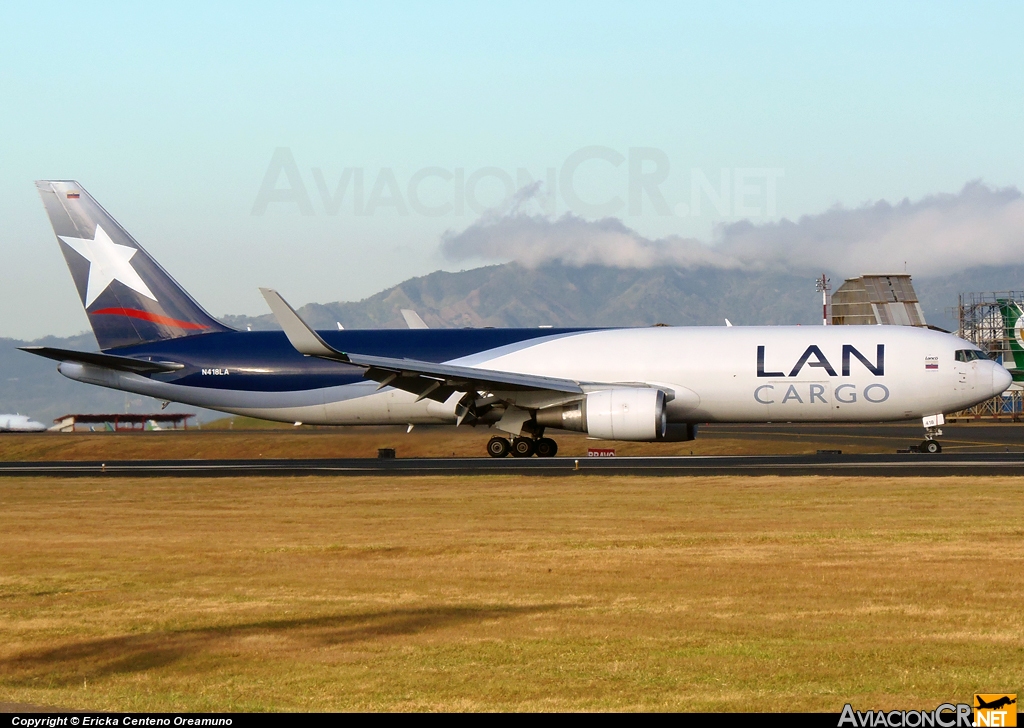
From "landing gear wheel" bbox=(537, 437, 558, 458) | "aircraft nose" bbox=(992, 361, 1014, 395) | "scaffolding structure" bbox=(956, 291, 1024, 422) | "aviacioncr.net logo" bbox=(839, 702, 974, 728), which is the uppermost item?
"scaffolding structure" bbox=(956, 291, 1024, 422)

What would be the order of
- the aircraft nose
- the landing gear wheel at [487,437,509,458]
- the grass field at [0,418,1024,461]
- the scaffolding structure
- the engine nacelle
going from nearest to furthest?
the engine nacelle, the aircraft nose, the landing gear wheel at [487,437,509,458], the grass field at [0,418,1024,461], the scaffolding structure

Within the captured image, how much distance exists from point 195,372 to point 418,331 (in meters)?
8.14

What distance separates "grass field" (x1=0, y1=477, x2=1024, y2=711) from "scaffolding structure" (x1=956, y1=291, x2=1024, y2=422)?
10304cm

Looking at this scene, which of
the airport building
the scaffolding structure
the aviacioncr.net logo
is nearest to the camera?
the aviacioncr.net logo

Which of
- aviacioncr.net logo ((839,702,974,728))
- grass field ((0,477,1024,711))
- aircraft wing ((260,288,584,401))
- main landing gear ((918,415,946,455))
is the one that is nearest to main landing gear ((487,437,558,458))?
aircraft wing ((260,288,584,401))

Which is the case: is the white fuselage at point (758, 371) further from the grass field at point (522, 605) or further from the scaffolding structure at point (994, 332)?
the scaffolding structure at point (994, 332)

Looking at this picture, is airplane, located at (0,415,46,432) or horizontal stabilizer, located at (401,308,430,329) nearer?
horizontal stabilizer, located at (401,308,430,329)

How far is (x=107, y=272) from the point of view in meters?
42.9

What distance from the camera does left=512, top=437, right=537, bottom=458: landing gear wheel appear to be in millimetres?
39969

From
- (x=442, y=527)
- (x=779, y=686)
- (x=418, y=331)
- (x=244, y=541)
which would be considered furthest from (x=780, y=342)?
(x=779, y=686)

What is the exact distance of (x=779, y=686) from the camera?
27.8 feet

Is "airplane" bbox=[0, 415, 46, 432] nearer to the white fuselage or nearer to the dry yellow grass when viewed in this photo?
the dry yellow grass

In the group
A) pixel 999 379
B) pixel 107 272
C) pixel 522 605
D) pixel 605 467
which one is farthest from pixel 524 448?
pixel 522 605

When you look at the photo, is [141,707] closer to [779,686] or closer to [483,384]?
[779,686]
